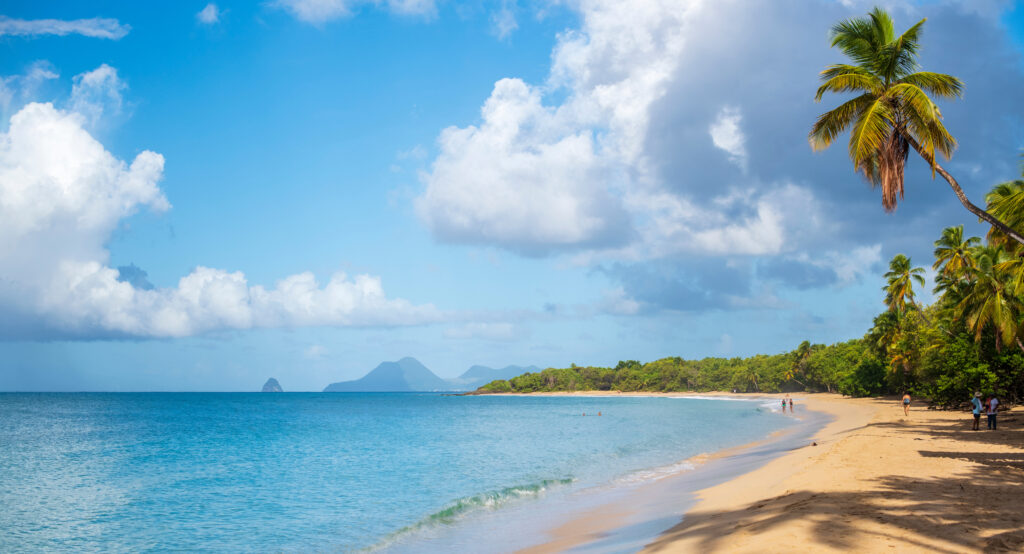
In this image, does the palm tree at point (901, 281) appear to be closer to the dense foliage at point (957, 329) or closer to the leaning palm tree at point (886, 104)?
the dense foliage at point (957, 329)

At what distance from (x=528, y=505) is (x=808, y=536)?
36.5 ft

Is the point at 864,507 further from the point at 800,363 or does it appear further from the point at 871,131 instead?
the point at 800,363

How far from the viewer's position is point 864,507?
36.6 feet

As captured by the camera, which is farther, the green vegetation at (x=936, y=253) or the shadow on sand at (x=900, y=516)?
the green vegetation at (x=936, y=253)

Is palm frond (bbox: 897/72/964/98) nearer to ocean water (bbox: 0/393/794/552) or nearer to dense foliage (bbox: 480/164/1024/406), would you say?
dense foliage (bbox: 480/164/1024/406)

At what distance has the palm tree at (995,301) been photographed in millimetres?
24719

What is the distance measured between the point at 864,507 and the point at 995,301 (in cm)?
1997

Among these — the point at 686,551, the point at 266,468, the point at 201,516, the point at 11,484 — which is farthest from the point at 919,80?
the point at 11,484

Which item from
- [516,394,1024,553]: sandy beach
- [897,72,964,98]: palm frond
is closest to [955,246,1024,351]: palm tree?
[516,394,1024,553]: sandy beach

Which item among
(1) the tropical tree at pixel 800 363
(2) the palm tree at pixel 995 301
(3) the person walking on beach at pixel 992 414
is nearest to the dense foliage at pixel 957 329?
(2) the palm tree at pixel 995 301

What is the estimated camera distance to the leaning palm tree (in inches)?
563

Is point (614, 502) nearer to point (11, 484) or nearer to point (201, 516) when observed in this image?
point (201, 516)

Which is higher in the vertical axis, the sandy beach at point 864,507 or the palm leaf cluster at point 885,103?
the palm leaf cluster at point 885,103

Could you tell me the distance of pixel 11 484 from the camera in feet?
88.0
